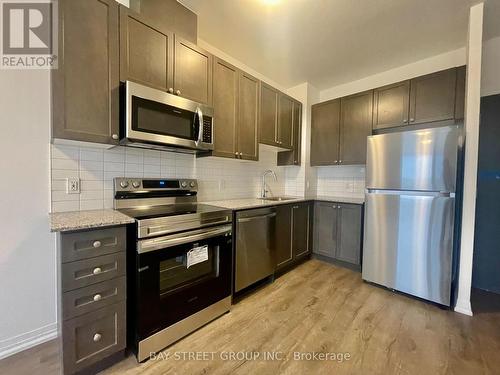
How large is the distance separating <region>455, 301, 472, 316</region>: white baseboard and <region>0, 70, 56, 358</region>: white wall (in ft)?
11.0

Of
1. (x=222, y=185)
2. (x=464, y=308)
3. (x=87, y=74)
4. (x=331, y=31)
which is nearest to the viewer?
(x=87, y=74)

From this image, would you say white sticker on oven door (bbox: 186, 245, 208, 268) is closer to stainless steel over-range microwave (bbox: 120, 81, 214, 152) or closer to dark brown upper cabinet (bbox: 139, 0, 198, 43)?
stainless steel over-range microwave (bbox: 120, 81, 214, 152)

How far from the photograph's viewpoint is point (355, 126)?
3.04 m

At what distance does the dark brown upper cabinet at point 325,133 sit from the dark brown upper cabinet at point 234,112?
49.0 inches

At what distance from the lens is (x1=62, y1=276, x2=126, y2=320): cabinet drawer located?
3.83 ft

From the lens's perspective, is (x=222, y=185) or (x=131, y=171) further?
(x=222, y=185)

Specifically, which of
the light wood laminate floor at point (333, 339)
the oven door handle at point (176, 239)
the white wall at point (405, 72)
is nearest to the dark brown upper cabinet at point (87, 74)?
the oven door handle at point (176, 239)

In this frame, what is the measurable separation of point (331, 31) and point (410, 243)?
7.45 ft

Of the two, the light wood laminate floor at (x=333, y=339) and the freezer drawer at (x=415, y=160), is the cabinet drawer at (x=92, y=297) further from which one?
the freezer drawer at (x=415, y=160)

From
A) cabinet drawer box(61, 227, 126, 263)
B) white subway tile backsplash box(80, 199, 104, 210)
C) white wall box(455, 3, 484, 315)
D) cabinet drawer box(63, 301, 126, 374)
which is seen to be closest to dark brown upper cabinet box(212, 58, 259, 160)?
white subway tile backsplash box(80, 199, 104, 210)

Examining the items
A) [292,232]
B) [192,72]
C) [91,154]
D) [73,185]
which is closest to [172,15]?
[192,72]

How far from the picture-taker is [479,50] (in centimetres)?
191

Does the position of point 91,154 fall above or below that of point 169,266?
above

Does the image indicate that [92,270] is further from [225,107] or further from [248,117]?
[248,117]
